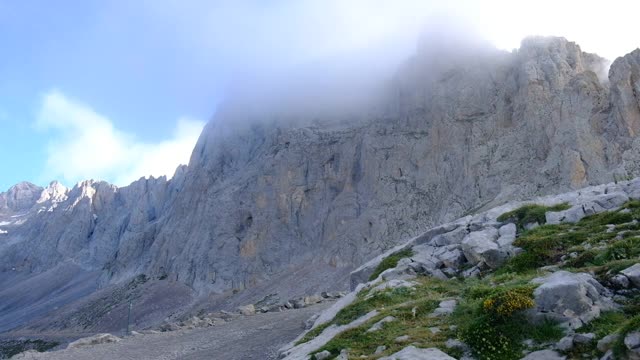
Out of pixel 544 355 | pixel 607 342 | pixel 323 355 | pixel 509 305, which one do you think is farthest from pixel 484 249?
pixel 607 342

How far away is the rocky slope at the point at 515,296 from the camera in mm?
13055

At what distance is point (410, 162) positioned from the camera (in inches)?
4345

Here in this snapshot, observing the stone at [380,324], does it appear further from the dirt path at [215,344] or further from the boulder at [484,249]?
the boulder at [484,249]

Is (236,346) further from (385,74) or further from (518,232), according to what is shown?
(385,74)

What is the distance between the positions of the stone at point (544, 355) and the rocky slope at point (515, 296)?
1.4 inches

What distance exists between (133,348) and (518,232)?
24394 millimetres

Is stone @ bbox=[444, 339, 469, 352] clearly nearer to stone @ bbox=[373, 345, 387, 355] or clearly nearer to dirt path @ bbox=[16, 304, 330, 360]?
stone @ bbox=[373, 345, 387, 355]

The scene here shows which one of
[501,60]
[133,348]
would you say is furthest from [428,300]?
[501,60]

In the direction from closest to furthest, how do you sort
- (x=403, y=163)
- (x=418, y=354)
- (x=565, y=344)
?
(x=565, y=344) < (x=418, y=354) < (x=403, y=163)

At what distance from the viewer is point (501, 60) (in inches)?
4309

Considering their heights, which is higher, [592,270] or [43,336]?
[592,270]

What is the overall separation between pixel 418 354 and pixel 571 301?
14.0 feet

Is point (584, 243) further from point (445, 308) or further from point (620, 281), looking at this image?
point (445, 308)

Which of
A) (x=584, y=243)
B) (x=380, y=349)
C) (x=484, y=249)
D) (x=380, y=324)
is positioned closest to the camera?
(x=380, y=349)
